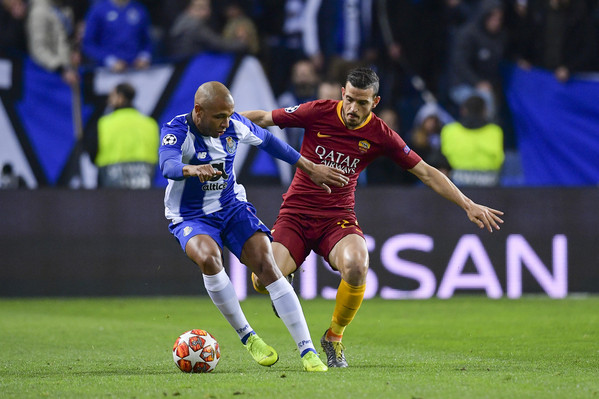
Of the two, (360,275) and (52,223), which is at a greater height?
(360,275)

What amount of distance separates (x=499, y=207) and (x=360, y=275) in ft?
21.0

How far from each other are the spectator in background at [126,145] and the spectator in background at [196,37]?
1.27 m

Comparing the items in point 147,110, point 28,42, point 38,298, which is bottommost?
point 38,298

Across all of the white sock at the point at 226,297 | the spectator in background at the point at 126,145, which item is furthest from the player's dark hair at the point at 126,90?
the white sock at the point at 226,297

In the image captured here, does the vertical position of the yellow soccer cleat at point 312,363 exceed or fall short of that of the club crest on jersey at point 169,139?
it falls short

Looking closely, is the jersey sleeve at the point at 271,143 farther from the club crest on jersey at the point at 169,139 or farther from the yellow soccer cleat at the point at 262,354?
the yellow soccer cleat at the point at 262,354

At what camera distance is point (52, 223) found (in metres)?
13.1

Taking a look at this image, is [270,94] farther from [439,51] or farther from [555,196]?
[555,196]

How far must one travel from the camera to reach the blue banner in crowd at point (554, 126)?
1427cm

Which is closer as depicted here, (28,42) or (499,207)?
(499,207)

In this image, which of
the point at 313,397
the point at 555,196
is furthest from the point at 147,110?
the point at 313,397

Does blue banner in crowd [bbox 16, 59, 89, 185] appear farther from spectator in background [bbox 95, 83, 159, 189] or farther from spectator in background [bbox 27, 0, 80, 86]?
spectator in background [bbox 95, 83, 159, 189]

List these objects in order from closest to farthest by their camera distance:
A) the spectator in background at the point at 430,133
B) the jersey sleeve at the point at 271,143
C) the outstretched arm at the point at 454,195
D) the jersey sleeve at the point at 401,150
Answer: the jersey sleeve at the point at 271,143 < the outstretched arm at the point at 454,195 < the jersey sleeve at the point at 401,150 < the spectator in background at the point at 430,133

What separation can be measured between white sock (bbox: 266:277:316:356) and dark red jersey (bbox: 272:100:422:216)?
1.04m
